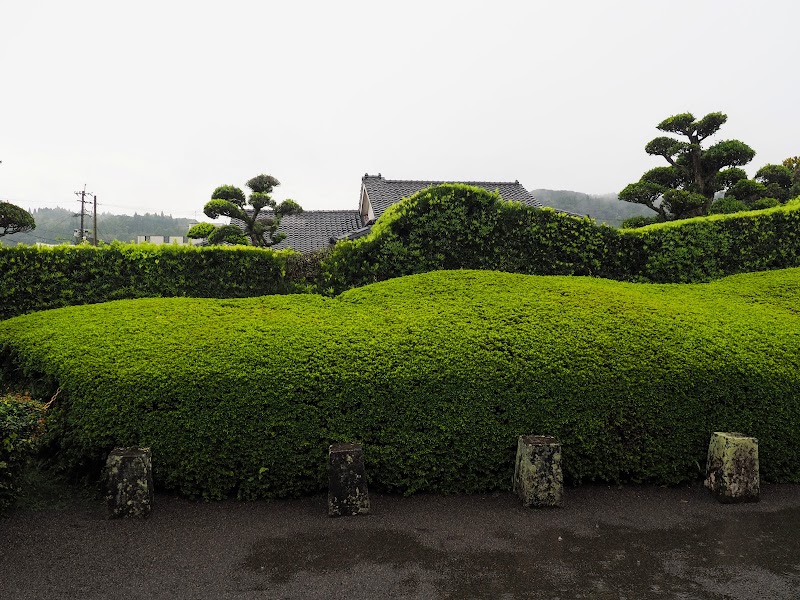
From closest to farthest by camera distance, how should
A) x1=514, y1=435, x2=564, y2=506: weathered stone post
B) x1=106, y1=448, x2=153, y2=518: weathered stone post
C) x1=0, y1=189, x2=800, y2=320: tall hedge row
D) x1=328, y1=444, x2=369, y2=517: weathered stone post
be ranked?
x1=106, y1=448, x2=153, y2=518: weathered stone post < x1=328, y1=444, x2=369, y2=517: weathered stone post < x1=514, y1=435, x2=564, y2=506: weathered stone post < x1=0, y1=189, x2=800, y2=320: tall hedge row

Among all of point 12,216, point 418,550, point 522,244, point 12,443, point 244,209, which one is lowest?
point 418,550

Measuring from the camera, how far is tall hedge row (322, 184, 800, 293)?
798 centimetres

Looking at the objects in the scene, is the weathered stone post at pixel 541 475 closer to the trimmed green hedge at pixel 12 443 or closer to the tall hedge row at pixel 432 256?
the trimmed green hedge at pixel 12 443

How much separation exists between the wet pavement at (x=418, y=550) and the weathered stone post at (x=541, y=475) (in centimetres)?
10

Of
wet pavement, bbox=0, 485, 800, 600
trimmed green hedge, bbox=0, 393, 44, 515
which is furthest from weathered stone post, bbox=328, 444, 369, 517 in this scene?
trimmed green hedge, bbox=0, 393, 44, 515

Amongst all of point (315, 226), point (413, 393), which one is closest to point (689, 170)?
point (413, 393)

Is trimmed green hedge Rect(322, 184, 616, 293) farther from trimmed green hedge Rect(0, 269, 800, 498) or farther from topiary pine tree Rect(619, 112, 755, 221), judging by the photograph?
topiary pine tree Rect(619, 112, 755, 221)

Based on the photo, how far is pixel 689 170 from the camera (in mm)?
13805

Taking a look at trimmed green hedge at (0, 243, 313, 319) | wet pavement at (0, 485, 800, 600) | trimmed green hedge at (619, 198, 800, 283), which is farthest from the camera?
trimmed green hedge at (619, 198, 800, 283)

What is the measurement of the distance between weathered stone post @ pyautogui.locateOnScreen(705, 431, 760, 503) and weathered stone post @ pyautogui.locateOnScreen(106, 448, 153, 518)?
4.76m

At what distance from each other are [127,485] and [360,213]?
24837 mm

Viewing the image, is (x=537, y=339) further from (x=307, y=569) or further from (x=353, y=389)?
(x=307, y=569)

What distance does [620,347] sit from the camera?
4.96 metres

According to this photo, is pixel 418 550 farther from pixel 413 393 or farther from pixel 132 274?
pixel 132 274
